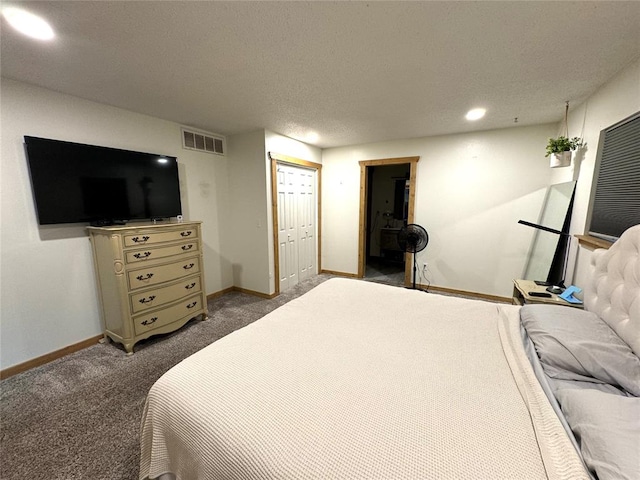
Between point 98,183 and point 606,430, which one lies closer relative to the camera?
point 606,430

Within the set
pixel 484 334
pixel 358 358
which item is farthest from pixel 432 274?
pixel 358 358

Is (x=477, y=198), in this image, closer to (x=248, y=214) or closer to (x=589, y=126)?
(x=589, y=126)

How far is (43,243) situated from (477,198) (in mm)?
4807

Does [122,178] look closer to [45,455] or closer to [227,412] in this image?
[45,455]

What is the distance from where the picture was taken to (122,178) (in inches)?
97.4

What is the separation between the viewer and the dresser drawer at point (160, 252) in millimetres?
2268

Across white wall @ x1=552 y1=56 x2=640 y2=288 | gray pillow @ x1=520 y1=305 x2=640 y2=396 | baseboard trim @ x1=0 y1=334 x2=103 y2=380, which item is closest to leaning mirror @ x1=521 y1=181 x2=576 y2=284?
white wall @ x1=552 y1=56 x2=640 y2=288

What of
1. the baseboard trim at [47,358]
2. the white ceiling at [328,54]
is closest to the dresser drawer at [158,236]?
the baseboard trim at [47,358]

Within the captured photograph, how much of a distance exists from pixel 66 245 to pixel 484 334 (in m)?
3.40

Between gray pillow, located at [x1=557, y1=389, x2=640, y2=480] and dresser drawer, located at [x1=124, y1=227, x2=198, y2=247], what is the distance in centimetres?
296

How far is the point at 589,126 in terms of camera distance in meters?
2.18

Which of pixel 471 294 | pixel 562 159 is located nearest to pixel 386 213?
pixel 471 294

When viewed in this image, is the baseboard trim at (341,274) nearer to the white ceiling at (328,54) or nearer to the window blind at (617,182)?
the white ceiling at (328,54)

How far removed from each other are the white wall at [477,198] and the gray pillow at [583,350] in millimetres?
2350
